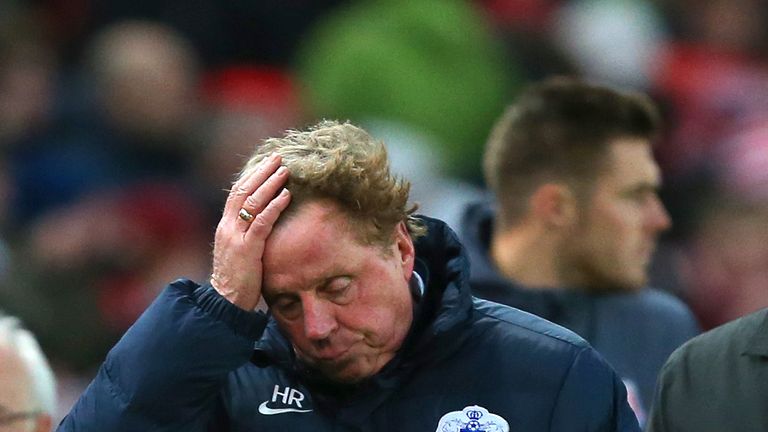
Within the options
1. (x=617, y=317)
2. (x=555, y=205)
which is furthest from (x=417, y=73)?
(x=617, y=317)

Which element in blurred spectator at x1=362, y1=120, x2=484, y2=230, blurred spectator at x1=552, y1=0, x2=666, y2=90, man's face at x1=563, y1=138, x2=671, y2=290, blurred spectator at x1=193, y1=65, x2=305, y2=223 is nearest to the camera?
man's face at x1=563, y1=138, x2=671, y2=290

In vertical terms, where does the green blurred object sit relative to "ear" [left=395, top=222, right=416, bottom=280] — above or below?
below

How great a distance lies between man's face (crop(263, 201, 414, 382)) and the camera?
350cm

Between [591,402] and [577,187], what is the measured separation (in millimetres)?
2164

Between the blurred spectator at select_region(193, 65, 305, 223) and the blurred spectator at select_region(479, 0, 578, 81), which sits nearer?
the blurred spectator at select_region(193, 65, 305, 223)

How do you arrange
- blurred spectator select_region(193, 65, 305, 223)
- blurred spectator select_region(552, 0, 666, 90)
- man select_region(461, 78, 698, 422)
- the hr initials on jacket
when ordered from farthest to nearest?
1. blurred spectator select_region(552, 0, 666, 90)
2. blurred spectator select_region(193, 65, 305, 223)
3. man select_region(461, 78, 698, 422)
4. the hr initials on jacket

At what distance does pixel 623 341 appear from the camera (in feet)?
17.1

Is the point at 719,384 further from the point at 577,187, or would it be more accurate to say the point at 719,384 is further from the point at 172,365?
the point at 577,187

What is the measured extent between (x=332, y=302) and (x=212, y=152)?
16.3 ft

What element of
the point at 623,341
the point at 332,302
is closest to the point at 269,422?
the point at 332,302

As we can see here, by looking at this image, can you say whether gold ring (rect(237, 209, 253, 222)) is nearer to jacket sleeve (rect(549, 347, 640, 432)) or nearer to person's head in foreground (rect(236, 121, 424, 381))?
person's head in foreground (rect(236, 121, 424, 381))

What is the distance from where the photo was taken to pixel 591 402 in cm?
358

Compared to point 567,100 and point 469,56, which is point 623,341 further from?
point 469,56

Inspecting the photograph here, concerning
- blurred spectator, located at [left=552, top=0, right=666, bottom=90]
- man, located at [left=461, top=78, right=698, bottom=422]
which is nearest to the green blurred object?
blurred spectator, located at [left=552, top=0, right=666, bottom=90]
